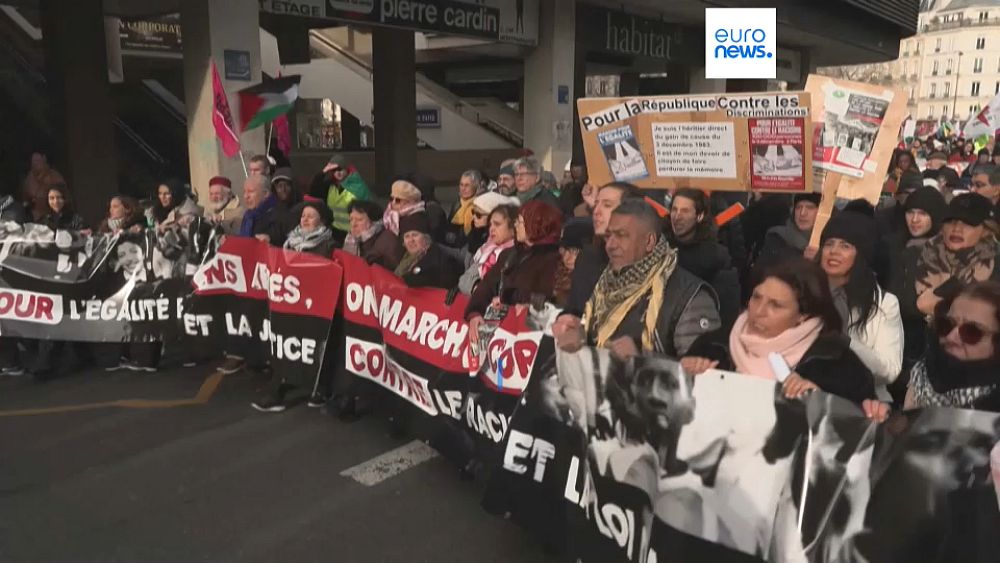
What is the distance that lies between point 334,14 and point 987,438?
1105 cm

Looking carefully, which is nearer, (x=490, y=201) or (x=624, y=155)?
(x=490, y=201)

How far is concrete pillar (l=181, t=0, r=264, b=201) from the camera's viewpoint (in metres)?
10.3

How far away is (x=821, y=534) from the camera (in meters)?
2.53

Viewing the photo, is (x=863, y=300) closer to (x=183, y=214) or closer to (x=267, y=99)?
(x=183, y=214)

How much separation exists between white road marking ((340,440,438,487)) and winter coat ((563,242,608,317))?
5.04 ft

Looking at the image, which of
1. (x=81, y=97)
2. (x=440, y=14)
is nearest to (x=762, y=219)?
(x=440, y=14)

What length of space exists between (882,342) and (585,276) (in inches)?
52.0

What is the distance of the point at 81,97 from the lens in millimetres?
11961

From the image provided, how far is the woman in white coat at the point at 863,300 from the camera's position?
3307 millimetres

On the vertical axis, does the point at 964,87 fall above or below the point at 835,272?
above

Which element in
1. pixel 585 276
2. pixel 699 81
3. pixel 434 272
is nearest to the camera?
pixel 585 276

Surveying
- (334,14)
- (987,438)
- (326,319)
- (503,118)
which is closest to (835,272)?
(987,438)

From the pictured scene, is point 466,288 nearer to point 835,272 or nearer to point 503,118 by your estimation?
point 835,272

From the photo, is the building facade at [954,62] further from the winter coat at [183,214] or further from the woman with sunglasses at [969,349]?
the woman with sunglasses at [969,349]
